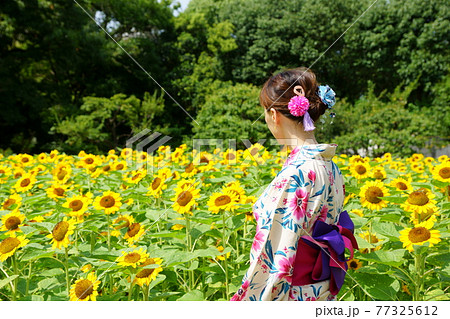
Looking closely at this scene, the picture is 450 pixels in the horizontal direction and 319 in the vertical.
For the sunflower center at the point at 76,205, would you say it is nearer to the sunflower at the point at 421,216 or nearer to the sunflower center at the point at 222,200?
the sunflower center at the point at 222,200

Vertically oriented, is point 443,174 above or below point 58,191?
above

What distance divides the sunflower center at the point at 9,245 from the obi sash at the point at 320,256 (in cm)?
104

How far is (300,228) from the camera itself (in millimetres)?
1318

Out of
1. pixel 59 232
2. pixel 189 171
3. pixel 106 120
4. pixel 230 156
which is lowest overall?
pixel 59 232

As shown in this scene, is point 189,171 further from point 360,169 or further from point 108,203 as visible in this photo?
point 360,169

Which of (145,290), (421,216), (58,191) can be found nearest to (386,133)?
Result: (421,216)

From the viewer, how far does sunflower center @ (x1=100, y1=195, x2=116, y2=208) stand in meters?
1.96

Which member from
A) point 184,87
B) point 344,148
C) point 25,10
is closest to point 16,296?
point 344,148

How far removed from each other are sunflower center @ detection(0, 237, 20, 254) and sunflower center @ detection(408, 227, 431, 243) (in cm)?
149

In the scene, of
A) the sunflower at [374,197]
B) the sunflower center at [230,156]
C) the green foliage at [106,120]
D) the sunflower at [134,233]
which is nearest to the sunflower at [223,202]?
the sunflower at [134,233]

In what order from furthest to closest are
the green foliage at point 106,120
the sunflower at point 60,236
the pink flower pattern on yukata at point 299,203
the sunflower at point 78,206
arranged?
the green foliage at point 106,120, the sunflower at point 78,206, the sunflower at point 60,236, the pink flower pattern on yukata at point 299,203

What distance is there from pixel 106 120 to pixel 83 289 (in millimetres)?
13173

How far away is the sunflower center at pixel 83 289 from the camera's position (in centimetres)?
141

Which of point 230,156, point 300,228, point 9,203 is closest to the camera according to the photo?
point 300,228
